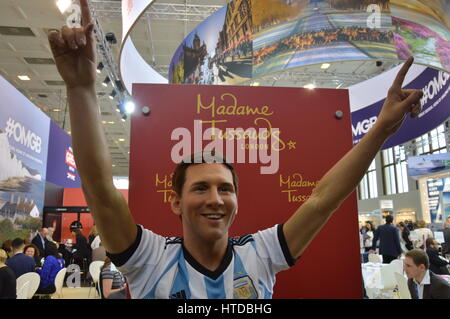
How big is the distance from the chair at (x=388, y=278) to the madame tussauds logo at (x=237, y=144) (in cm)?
427

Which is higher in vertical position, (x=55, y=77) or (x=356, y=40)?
(x=55, y=77)

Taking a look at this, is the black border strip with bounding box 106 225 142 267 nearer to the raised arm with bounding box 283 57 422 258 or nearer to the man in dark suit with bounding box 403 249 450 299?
the raised arm with bounding box 283 57 422 258

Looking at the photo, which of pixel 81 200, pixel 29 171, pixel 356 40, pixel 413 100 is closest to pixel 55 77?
pixel 81 200

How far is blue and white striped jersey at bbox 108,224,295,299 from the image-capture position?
967 mm

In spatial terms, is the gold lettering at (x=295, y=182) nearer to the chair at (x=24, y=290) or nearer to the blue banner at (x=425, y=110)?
the blue banner at (x=425, y=110)

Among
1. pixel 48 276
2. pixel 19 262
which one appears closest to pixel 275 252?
pixel 19 262

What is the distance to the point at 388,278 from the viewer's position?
5.49 meters

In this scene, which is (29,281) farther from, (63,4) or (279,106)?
(279,106)

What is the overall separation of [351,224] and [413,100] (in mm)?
1241

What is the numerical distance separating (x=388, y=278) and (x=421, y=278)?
2.09m

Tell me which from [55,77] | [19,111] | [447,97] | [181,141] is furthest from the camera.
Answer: [55,77]

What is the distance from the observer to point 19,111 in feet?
21.8

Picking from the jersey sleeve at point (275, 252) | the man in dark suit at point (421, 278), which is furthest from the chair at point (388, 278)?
the jersey sleeve at point (275, 252)
